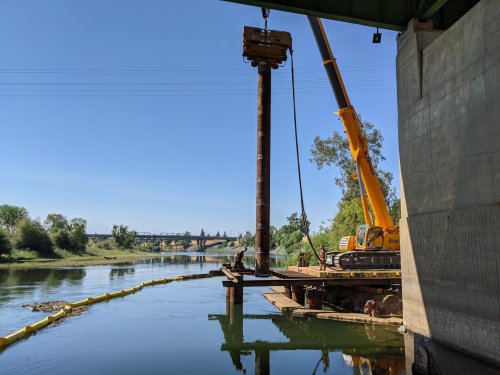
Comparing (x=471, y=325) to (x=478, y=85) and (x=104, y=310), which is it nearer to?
(x=478, y=85)

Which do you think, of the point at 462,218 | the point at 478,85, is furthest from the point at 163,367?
the point at 478,85

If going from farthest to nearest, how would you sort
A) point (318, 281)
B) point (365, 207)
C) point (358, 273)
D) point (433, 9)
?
point (365, 207), point (358, 273), point (318, 281), point (433, 9)

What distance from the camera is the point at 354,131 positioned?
20.9 m

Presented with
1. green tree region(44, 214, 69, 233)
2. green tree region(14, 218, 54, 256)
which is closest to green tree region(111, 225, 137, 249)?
green tree region(44, 214, 69, 233)

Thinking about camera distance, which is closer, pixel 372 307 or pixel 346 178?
pixel 372 307

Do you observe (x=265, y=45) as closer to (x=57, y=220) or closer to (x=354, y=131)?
(x=354, y=131)

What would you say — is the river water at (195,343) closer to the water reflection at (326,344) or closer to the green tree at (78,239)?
the water reflection at (326,344)

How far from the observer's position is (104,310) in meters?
19.2

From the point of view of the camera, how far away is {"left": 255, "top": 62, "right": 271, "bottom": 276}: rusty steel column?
17.4 m

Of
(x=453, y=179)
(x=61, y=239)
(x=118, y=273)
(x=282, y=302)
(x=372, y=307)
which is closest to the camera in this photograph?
(x=453, y=179)

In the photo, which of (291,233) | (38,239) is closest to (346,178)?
(38,239)

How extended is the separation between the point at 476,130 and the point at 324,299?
14.2 m

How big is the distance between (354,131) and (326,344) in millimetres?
10934

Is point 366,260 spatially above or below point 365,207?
below
